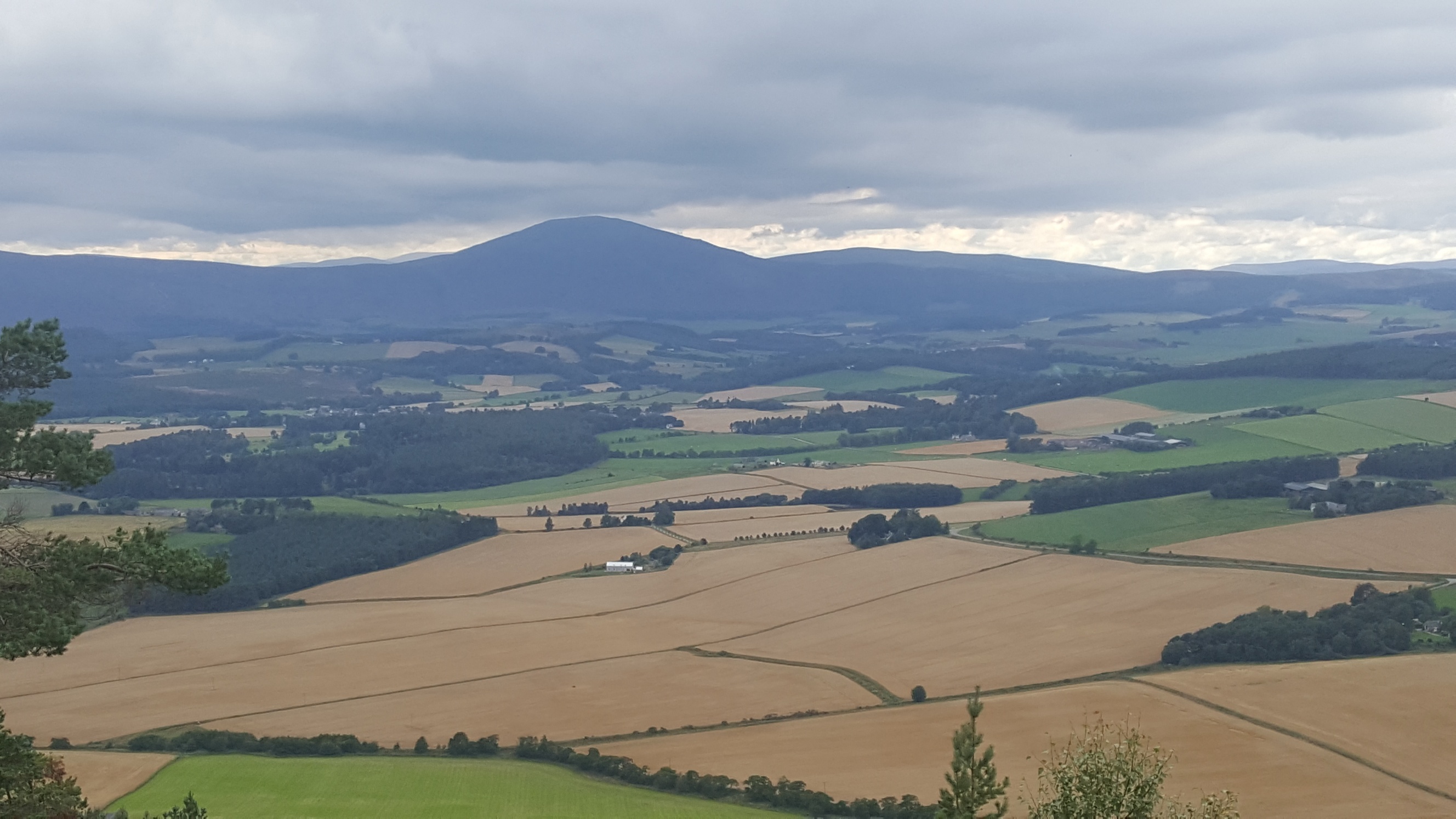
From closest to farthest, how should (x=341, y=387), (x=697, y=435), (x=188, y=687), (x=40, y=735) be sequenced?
(x=40, y=735)
(x=188, y=687)
(x=697, y=435)
(x=341, y=387)

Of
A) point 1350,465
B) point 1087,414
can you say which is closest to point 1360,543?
point 1350,465

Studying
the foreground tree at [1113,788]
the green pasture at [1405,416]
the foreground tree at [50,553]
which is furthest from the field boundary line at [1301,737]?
the green pasture at [1405,416]

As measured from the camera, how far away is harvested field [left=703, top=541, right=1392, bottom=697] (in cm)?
5016

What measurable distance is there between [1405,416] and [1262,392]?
1220 inches

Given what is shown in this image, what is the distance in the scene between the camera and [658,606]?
63500 millimetres

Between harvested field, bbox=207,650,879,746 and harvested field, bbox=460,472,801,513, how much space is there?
41.0m

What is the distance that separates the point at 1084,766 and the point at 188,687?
44260mm

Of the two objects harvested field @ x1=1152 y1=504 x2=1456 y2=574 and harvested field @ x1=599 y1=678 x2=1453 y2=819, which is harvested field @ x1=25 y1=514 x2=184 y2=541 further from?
harvested field @ x1=1152 y1=504 x2=1456 y2=574

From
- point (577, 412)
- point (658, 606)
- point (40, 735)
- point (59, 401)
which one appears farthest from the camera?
point (59, 401)

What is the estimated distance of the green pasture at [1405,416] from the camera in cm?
10219

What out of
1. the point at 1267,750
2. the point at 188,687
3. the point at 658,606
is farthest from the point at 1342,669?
the point at 188,687

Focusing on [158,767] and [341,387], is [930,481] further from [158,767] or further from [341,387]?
[341,387]

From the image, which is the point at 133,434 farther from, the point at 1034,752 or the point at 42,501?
the point at 1034,752

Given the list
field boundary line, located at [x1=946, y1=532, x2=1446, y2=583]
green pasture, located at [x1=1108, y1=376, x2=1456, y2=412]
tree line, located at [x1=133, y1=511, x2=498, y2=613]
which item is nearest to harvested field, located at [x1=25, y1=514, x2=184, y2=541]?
tree line, located at [x1=133, y1=511, x2=498, y2=613]
